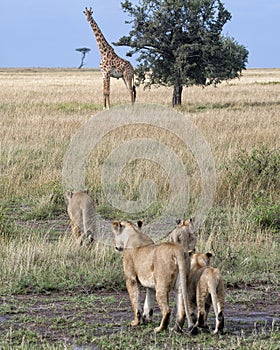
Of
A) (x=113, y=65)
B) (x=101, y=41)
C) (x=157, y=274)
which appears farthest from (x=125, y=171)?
(x=101, y=41)

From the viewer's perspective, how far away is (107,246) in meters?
6.70

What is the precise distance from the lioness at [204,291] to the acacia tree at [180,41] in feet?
66.6

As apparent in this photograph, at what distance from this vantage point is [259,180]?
975cm

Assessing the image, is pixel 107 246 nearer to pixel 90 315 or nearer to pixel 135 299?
pixel 90 315

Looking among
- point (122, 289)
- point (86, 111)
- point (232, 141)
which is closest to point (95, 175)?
point (232, 141)

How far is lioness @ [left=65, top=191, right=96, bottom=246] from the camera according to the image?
21.8 ft

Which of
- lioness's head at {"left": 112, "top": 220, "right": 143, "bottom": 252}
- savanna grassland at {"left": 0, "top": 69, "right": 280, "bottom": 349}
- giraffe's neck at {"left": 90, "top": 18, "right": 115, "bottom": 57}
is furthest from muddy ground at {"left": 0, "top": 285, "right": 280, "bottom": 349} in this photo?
giraffe's neck at {"left": 90, "top": 18, "right": 115, "bottom": 57}

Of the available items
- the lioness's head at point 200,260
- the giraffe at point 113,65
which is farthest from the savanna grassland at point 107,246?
the giraffe at point 113,65

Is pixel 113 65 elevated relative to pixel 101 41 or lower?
lower

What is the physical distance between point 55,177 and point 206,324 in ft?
19.9

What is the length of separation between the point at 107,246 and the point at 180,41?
19.5 m

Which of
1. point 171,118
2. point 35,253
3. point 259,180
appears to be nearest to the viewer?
point 35,253

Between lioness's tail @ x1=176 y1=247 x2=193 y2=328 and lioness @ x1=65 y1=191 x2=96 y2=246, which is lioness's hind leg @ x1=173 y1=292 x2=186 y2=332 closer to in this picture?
lioness's tail @ x1=176 y1=247 x2=193 y2=328

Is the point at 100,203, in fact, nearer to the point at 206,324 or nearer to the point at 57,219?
the point at 57,219
